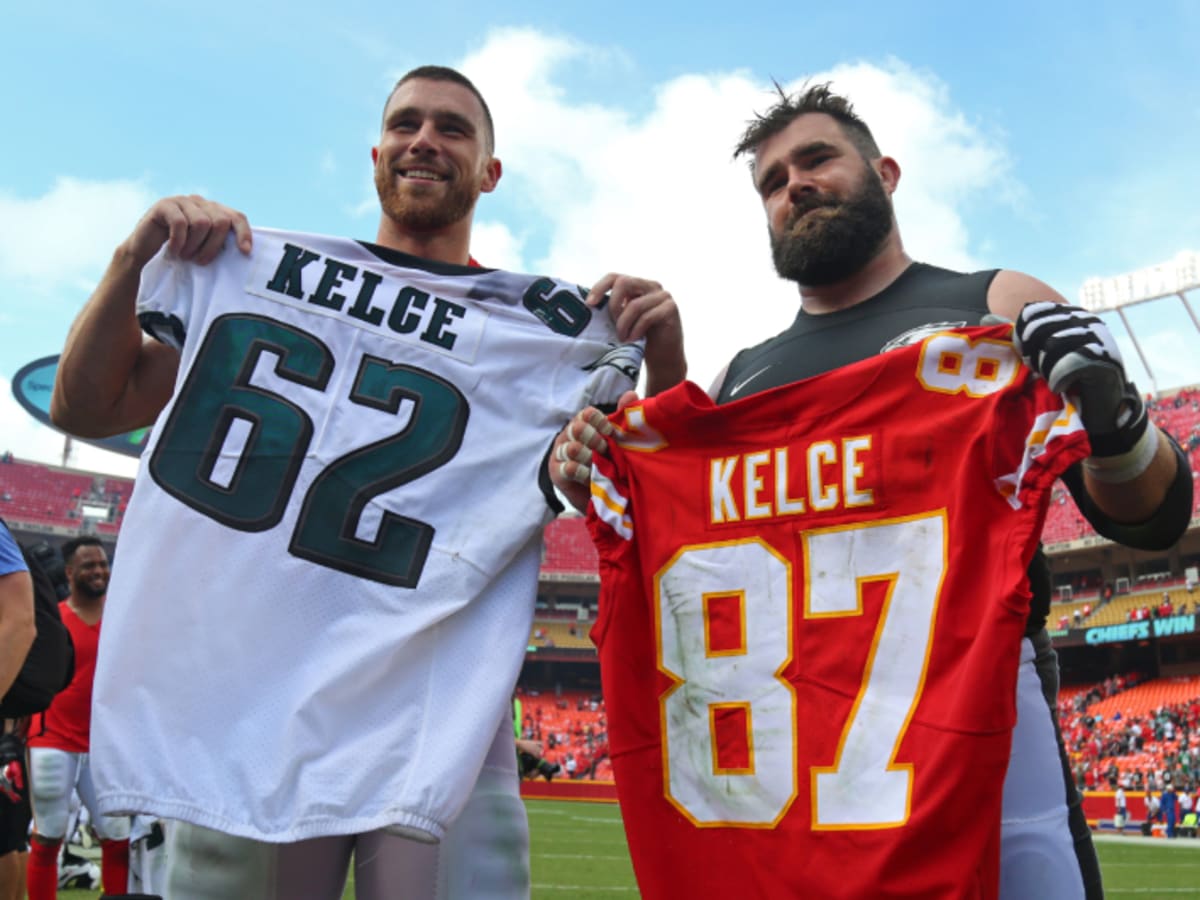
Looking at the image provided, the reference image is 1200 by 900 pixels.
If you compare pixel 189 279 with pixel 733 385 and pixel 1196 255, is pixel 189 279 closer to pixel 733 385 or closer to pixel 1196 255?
pixel 733 385

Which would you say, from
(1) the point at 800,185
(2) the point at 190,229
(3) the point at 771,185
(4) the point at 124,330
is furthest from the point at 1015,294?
(4) the point at 124,330

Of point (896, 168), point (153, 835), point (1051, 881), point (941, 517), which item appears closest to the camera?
point (1051, 881)

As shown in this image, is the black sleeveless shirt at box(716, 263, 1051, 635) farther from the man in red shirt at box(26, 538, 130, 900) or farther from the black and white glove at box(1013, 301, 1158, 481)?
the man in red shirt at box(26, 538, 130, 900)

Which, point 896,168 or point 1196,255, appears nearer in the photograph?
point 896,168

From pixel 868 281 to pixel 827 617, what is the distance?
84 cm

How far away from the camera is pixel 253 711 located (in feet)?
6.73

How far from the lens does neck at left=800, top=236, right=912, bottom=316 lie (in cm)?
257

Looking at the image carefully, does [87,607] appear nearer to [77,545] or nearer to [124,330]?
[77,545]

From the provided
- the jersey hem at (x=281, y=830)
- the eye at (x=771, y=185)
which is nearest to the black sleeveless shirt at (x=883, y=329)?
the eye at (x=771, y=185)

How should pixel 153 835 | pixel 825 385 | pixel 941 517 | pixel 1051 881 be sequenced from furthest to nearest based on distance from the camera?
pixel 153 835 < pixel 825 385 < pixel 941 517 < pixel 1051 881

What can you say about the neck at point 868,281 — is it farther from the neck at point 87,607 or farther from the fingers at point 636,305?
the neck at point 87,607

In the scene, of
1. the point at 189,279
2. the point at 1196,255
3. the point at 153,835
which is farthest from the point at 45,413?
the point at 1196,255

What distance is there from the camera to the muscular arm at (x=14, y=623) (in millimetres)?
3115

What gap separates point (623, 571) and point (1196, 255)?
4417cm
